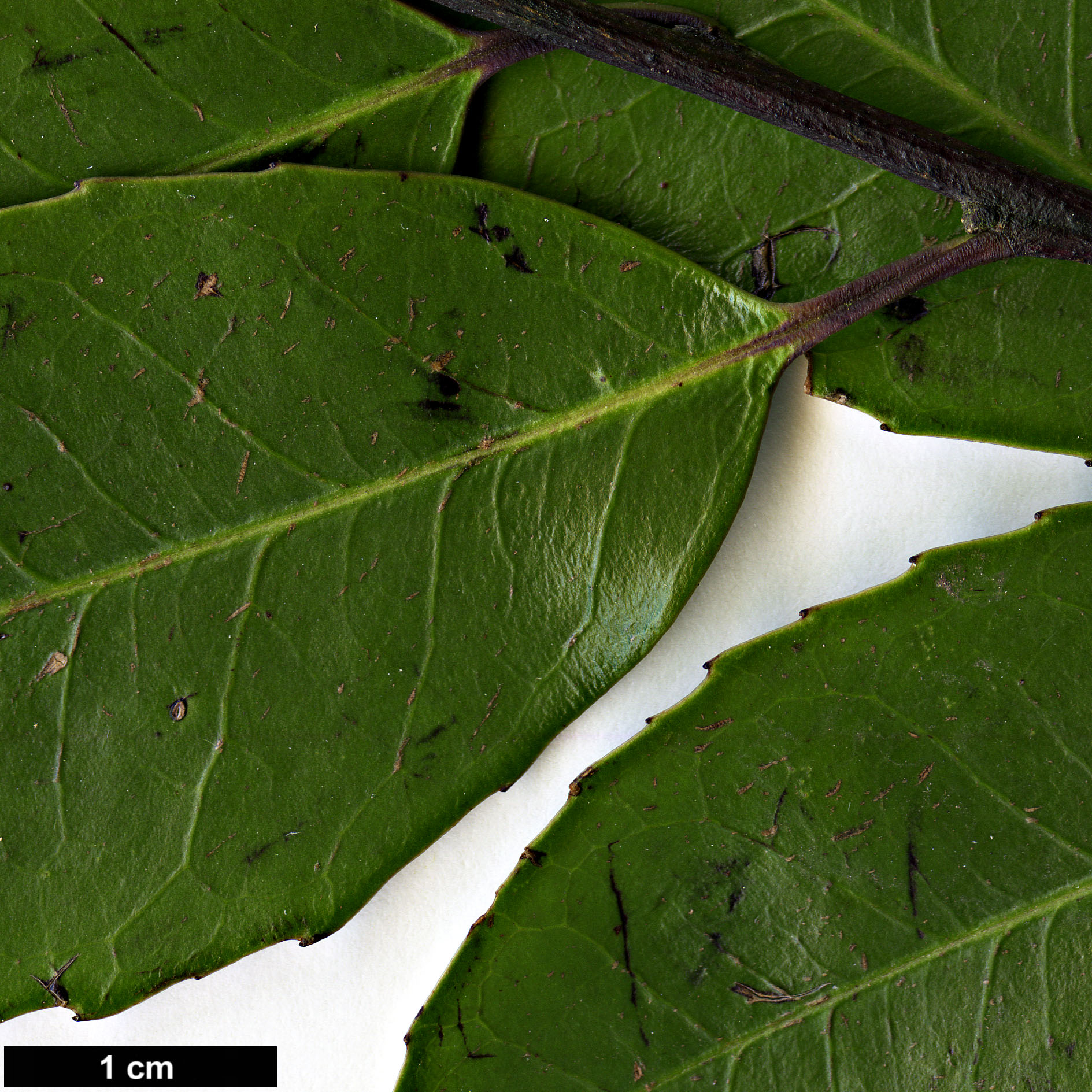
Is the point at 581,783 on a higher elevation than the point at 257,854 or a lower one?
higher

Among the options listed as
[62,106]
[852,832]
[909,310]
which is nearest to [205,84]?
[62,106]

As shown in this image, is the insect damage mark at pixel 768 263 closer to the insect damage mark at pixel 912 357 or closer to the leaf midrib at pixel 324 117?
the insect damage mark at pixel 912 357

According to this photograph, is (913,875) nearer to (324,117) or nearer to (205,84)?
(324,117)

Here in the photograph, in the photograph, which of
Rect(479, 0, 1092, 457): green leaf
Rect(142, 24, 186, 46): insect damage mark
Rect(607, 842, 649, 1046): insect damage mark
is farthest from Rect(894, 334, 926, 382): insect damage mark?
Rect(142, 24, 186, 46): insect damage mark

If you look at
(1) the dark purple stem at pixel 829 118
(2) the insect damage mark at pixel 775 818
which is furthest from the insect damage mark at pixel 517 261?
(2) the insect damage mark at pixel 775 818

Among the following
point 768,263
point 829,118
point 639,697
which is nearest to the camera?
point 829,118

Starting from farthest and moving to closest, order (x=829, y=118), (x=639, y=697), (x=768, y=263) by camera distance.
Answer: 1. (x=639, y=697)
2. (x=768, y=263)
3. (x=829, y=118)
